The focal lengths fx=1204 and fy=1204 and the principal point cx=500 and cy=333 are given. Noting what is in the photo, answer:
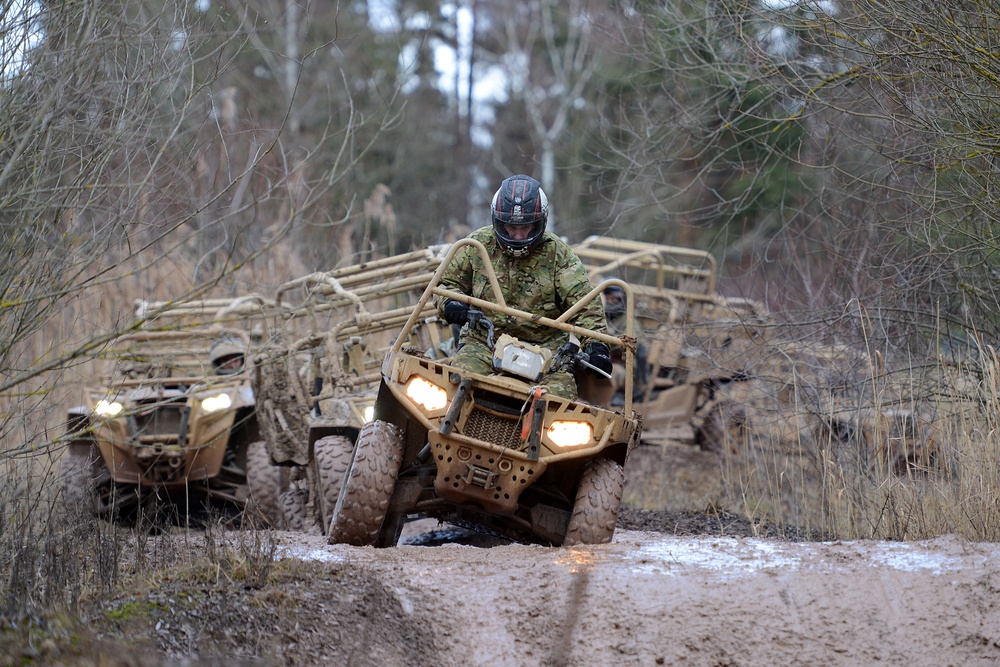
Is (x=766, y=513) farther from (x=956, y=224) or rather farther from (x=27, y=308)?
(x=27, y=308)

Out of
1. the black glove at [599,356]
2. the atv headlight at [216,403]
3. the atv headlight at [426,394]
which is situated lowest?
the atv headlight at [216,403]

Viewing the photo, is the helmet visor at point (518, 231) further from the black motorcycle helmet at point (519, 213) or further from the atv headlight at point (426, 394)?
the atv headlight at point (426, 394)

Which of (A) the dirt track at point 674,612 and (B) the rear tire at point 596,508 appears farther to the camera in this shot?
(B) the rear tire at point 596,508

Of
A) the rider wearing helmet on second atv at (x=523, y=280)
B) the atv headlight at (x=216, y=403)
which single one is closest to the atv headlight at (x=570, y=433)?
the rider wearing helmet on second atv at (x=523, y=280)

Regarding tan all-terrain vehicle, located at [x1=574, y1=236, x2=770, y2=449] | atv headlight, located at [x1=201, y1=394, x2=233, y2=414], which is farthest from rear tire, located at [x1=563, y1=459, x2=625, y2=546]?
tan all-terrain vehicle, located at [x1=574, y1=236, x2=770, y2=449]

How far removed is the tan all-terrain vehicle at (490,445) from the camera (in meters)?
6.23

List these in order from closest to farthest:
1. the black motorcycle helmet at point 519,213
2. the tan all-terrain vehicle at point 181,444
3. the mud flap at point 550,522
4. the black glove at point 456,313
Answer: the mud flap at point 550,522
the black glove at point 456,313
the black motorcycle helmet at point 519,213
the tan all-terrain vehicle at point 181,444

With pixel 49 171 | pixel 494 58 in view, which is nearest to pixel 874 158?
pixel 49 171

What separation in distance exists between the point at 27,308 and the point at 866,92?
566 centimetres

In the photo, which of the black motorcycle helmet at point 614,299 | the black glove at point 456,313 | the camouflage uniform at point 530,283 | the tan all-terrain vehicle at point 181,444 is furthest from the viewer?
the black motorcycle helmet at point 614,299

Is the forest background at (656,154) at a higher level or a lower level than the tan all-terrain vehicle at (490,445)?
higher

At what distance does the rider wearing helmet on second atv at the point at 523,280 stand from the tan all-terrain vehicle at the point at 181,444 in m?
2.31

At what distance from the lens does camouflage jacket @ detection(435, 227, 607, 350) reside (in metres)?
7.14

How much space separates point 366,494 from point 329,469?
4.07 feet
